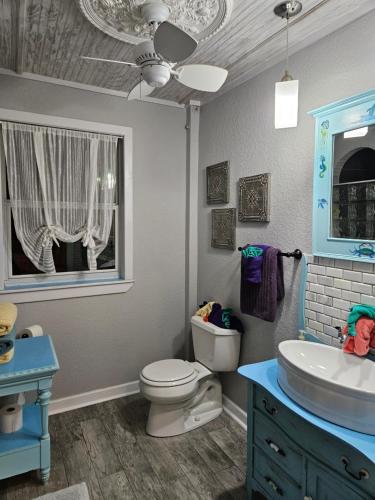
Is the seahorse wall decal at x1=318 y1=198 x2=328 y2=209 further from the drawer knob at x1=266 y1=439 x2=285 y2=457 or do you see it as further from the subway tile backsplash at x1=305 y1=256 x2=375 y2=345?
the drawer knob at x1=266 y1=439 x2=285 y2=457

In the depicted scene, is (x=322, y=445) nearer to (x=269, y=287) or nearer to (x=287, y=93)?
(x=269, y=287)

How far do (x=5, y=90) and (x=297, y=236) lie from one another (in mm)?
2144

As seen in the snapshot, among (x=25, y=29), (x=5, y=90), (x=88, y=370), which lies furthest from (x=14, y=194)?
(x=88, y=370)

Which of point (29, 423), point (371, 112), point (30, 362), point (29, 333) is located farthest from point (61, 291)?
point (371, 112)

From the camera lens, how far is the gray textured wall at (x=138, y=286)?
249 centimetres

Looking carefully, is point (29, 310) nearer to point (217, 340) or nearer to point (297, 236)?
point (217, 340)

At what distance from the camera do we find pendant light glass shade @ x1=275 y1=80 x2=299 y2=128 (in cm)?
149

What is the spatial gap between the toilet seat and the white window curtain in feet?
3.02

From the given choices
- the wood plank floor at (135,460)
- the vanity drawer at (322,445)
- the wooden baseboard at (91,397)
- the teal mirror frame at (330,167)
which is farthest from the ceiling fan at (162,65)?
the wooden baseboard at (91,397)

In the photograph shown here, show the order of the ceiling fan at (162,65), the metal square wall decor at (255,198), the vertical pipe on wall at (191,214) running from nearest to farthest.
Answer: the ceiling fan at (162,65) → the metal square wall decor at (255,198) → the vertical pipe on wall at (191,214)

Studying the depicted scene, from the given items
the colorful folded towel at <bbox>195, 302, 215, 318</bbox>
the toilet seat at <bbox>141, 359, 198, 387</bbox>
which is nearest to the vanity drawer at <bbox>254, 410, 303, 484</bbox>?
Result: the toilet seat at <bbox>141, 359, 198, 387</bbox>

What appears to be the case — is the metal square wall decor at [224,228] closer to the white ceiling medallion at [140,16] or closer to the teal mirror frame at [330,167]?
the teal mirror frame at [330,167]

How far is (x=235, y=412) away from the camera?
2500mm

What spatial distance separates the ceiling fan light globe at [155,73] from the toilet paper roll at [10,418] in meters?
1.88
